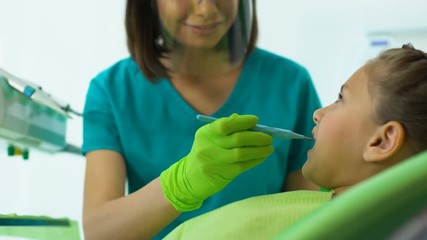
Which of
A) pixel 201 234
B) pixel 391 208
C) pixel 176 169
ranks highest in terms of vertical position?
pixel 391 208

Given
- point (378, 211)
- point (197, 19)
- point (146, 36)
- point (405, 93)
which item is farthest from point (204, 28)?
point (378, 211)

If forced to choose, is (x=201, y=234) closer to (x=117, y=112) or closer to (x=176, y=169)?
(x=176, y=169)

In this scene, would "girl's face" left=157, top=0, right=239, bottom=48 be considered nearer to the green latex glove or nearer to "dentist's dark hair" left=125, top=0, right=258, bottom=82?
"dentist's dark hair" left=125, top=0, right=258, bottom=82

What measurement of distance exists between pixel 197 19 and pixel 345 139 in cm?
35

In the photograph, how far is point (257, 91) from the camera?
1.20 m

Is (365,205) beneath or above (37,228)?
above

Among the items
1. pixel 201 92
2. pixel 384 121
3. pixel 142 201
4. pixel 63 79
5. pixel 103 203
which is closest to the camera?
pixel 384 121

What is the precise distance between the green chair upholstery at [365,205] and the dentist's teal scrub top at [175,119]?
2.53ft

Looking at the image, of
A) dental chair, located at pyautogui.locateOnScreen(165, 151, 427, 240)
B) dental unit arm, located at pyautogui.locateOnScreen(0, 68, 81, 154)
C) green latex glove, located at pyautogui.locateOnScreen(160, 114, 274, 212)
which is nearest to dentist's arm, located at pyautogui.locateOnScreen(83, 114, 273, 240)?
green latex glove, located at pyautogui.locateOnScreen(160, 114, 274, 212)

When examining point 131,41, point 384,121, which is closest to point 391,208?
point 384,121

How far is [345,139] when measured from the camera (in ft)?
3.01

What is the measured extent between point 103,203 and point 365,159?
1.59 ft

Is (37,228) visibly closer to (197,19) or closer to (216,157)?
(216,157)

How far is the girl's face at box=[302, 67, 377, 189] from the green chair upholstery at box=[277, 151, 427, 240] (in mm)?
541
